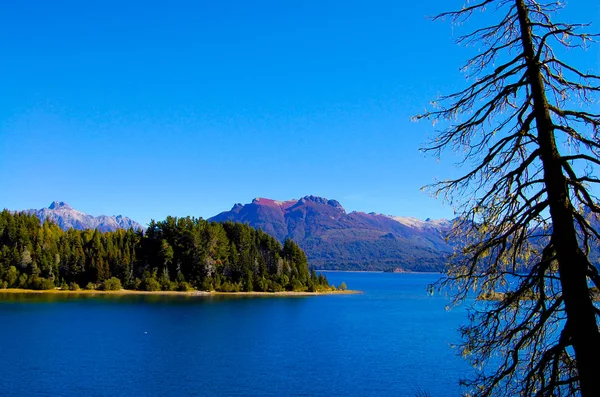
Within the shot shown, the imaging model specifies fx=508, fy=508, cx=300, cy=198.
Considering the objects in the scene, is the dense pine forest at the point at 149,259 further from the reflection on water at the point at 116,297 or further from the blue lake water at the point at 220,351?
the blue lake water at the point at 220,351

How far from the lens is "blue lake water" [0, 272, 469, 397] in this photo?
36.8 m

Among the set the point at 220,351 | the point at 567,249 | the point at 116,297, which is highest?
the point at 567,249

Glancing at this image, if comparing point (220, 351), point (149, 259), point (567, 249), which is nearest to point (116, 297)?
point (149, 259)

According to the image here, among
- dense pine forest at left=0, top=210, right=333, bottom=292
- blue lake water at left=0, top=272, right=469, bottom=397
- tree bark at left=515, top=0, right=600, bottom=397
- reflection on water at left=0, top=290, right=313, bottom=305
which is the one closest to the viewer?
tree bark at left=515, top=0, right=600, bottom=397

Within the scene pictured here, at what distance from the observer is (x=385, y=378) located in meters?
40.0

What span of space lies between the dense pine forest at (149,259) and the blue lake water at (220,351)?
86.5 ft

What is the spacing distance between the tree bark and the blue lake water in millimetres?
30269

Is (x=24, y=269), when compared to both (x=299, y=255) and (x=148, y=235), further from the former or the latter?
(x=299, y=255)

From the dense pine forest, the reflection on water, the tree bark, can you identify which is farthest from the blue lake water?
the tree bark

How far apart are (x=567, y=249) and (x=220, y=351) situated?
49.3m

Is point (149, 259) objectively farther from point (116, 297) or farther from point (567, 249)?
point (567, 249)

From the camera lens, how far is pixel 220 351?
51969 mm

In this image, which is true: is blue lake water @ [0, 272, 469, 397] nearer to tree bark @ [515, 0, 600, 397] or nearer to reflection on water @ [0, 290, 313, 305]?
reflection on water @ [0, 290, 313, 305]

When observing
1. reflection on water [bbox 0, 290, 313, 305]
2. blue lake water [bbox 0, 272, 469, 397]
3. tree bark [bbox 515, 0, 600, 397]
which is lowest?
blue lake water [bbox 0, 272, 469, 397]
